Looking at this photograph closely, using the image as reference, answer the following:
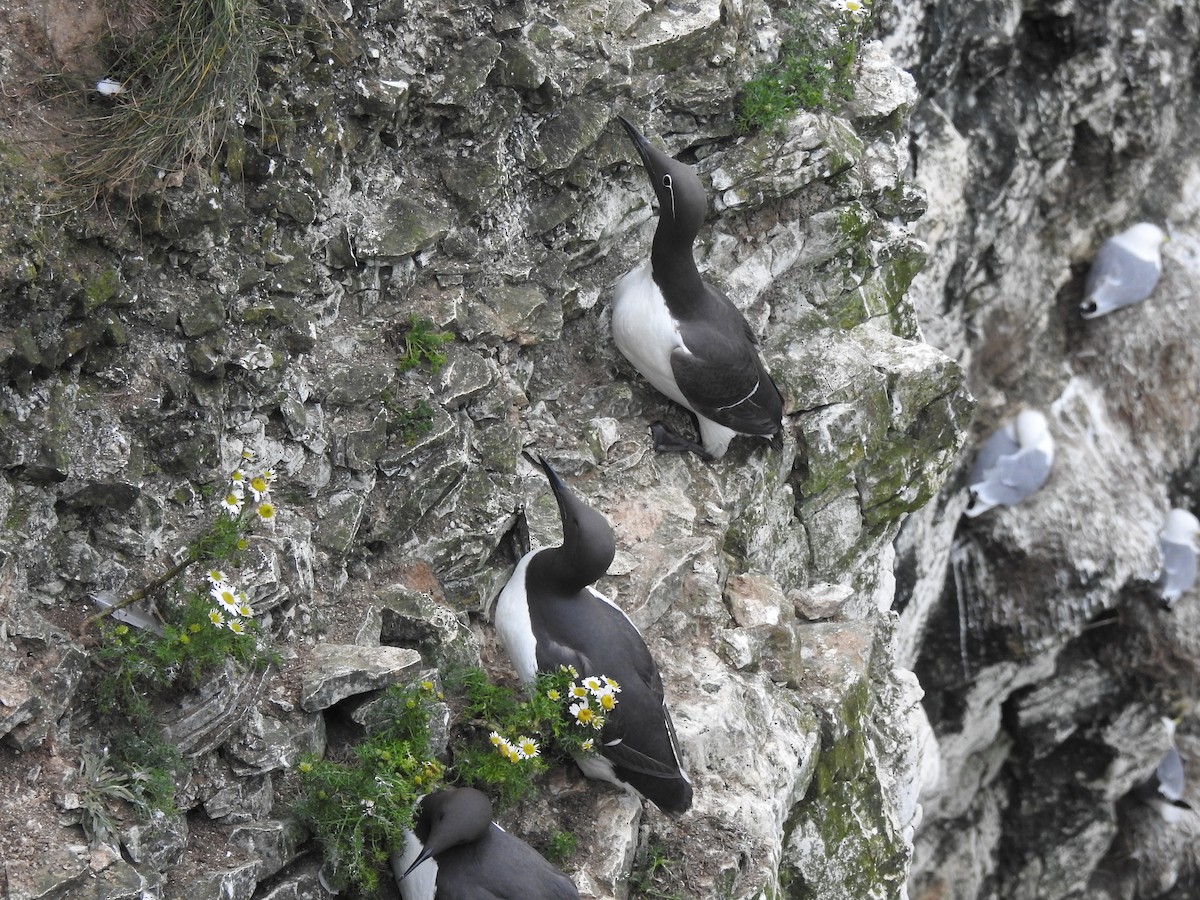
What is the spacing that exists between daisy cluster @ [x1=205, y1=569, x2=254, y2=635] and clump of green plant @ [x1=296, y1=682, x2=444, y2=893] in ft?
1.76

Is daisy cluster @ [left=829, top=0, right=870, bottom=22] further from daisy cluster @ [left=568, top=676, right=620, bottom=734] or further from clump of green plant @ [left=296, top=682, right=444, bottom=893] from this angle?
clump of green plant @ [left=296, top=682, right=444, bottom=893]

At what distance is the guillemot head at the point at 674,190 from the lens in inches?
224

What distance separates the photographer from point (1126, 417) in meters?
11.9

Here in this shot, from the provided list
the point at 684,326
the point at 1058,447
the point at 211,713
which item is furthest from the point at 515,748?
the point at 1058,447

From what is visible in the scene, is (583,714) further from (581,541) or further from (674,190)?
(674,190)

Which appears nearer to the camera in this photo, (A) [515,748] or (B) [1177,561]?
(A) [515,748]

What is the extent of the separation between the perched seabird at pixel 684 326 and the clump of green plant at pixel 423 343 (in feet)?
3.61

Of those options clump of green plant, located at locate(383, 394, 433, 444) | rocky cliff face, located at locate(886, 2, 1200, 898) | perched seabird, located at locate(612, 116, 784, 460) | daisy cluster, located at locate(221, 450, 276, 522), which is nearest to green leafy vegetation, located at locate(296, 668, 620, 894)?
daisy cluster, located at locate(221, 450, 276, 522)

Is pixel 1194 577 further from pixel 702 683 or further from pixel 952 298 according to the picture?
pixel 702 683

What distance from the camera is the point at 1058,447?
11219 millimetres

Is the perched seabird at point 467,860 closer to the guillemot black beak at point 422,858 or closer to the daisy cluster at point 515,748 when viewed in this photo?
the guillemot black beak at point 422,858

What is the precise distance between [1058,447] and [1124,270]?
5.74 feet

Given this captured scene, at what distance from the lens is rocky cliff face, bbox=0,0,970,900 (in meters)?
4.01

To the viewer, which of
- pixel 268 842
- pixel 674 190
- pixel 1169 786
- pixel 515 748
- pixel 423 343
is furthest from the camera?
pixel 1169 786
